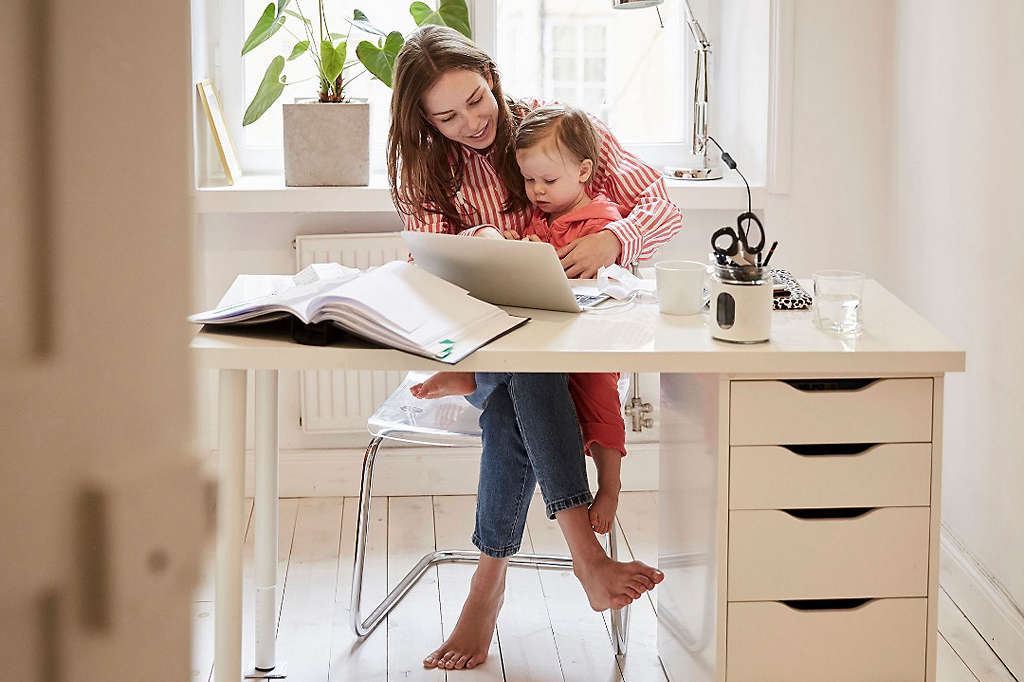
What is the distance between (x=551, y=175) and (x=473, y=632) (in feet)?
2.52

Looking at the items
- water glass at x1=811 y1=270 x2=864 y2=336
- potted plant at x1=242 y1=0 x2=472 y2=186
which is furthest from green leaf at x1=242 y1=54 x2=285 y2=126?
water glass at x1=811 y1=270 x2=864 y2=336

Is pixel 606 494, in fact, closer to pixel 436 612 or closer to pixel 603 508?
pixel 603 508

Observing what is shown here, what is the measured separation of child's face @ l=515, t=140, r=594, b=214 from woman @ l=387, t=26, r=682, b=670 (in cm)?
8

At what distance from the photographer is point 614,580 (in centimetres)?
165

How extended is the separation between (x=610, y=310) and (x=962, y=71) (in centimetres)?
98

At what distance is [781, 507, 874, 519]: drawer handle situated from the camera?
1.45 metres

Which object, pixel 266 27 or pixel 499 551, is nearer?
pixel 499 551

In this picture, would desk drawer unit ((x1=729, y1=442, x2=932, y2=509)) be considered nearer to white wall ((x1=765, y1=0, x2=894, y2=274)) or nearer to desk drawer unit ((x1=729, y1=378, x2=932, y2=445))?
desk drawer unit ((x1=729, y1=378, x2=932, y2=445))

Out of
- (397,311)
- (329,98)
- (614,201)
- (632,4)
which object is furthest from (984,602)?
(329,98)

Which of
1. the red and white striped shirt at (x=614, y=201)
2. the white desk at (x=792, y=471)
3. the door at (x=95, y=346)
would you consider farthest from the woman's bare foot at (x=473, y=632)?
the door at (x=95, y=346)

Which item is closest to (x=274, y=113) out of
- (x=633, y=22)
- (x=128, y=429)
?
(x=633, y=22)

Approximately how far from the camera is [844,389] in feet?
4.64

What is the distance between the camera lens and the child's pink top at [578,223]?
1816mm

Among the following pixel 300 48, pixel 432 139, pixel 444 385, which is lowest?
pixel 444 385
